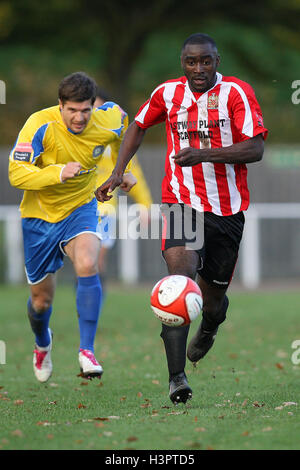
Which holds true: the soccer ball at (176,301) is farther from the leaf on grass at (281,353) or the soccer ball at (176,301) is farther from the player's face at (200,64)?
the leaf on grass at (281,353)

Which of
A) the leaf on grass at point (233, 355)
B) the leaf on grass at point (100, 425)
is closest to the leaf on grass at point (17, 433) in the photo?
the leaf on grass at point (100, 425)

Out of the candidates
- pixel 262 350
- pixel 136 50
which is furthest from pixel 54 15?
pixel 262 350

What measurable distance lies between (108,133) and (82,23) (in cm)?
1587

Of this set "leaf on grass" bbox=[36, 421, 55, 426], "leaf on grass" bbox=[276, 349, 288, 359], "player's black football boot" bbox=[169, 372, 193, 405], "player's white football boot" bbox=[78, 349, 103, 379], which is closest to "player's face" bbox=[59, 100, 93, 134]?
"player's white football boot" bbox=[78, 349, 103, 379]

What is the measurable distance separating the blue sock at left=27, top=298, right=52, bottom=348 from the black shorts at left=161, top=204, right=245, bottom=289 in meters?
1.52

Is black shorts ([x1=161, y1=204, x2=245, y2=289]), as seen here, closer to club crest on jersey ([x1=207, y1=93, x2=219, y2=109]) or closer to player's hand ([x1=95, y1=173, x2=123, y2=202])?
player's hand ([x1=95, y1=173, x2=123, y2=202])

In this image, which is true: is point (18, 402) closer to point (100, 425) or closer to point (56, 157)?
point (100, 425)

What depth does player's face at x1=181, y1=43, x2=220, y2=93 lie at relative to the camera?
19.7 feet

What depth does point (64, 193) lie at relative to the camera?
23.8 feet

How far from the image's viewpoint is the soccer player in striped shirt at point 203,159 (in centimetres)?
585

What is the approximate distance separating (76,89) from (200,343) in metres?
2.21

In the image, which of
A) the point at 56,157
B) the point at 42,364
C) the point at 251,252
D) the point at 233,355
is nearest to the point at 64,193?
A: the point at 56,157

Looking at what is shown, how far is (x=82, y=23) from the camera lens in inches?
884
